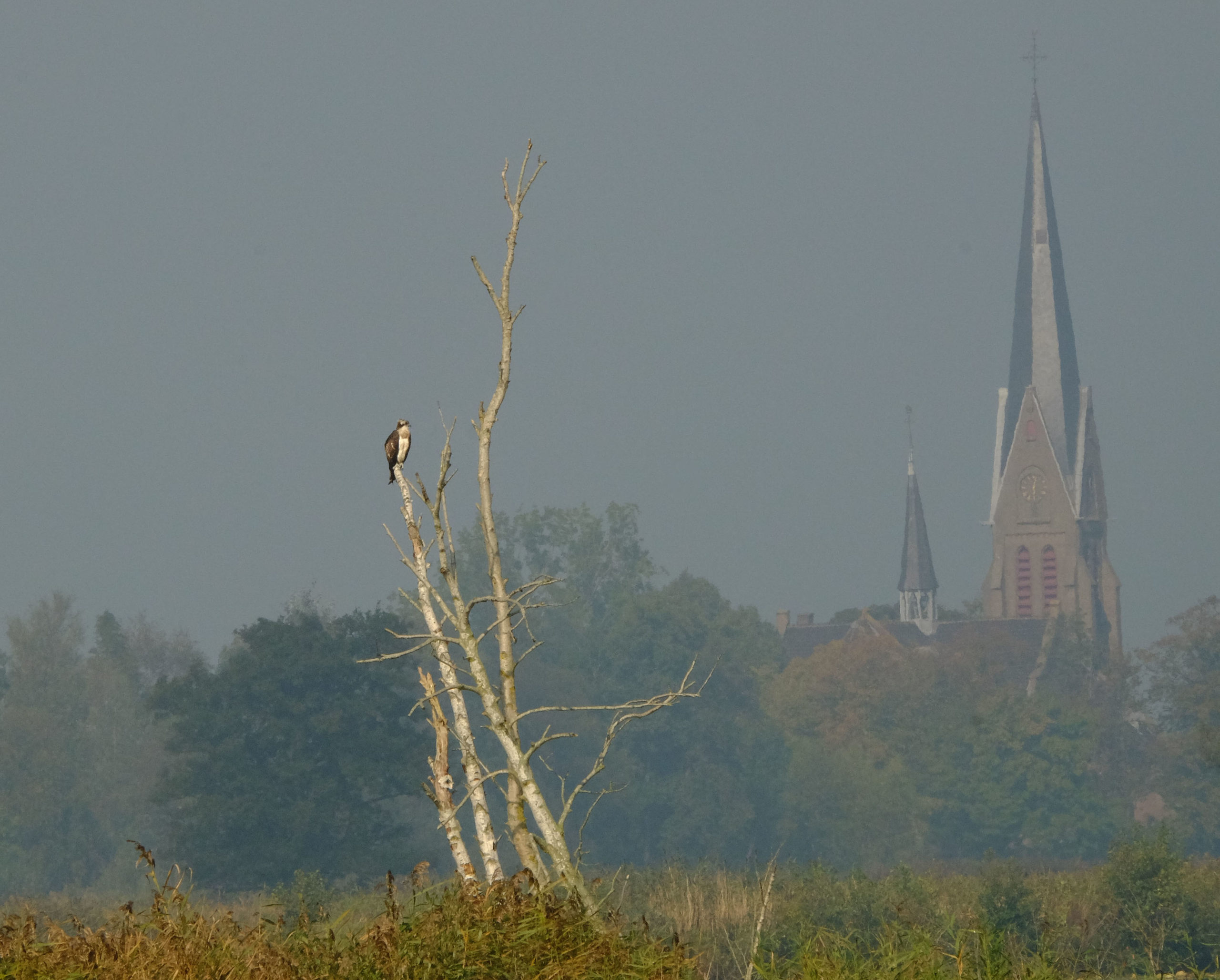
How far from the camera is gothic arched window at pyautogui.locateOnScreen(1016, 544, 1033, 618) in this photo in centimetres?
12412

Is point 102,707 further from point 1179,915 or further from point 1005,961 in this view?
point 1005,961

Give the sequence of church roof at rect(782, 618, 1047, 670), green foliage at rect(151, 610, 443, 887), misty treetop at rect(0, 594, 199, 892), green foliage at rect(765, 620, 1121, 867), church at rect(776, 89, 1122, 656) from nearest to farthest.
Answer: green foliage at rect(151, 610, 443, 887), misty treetop at rect(0, 594, 199, 892), green foliage at rect(765, 620, 1121, 867), church roof at rect(782, 618, 1047, 670), church at rect(776, 89, 1122, 656)

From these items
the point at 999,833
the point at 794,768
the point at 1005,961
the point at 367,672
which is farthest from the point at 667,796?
the point at 1005,961

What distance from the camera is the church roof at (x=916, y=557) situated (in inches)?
5021

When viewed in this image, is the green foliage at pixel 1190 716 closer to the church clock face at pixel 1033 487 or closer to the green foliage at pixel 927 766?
the green foliage at pixel 927 766

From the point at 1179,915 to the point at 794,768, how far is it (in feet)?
148

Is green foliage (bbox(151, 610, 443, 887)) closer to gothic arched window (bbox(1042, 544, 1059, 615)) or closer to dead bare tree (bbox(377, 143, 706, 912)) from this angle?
dead bare tree (bbox(377, 143, 706, 912))

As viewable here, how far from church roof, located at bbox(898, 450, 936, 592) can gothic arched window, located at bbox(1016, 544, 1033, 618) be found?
6671mm

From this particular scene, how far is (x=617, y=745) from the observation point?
65625 mm

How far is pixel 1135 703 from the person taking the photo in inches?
3428

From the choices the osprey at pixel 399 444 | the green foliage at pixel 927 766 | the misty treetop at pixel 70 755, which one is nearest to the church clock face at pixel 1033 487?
the green foliage at pixel 927 766

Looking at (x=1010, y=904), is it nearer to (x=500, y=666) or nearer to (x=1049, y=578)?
(x=500, y=666)

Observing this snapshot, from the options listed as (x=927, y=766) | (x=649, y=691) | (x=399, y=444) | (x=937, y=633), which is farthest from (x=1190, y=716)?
(x=399, y=444)

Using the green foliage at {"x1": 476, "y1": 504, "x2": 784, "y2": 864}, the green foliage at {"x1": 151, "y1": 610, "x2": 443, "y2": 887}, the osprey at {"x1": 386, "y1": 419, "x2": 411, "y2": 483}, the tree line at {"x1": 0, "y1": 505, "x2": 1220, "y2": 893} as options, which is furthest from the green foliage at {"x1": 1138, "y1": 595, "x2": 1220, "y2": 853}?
the osprey at {"x1": 386, "y1": 419, "x2": 411, "y2": 483}
